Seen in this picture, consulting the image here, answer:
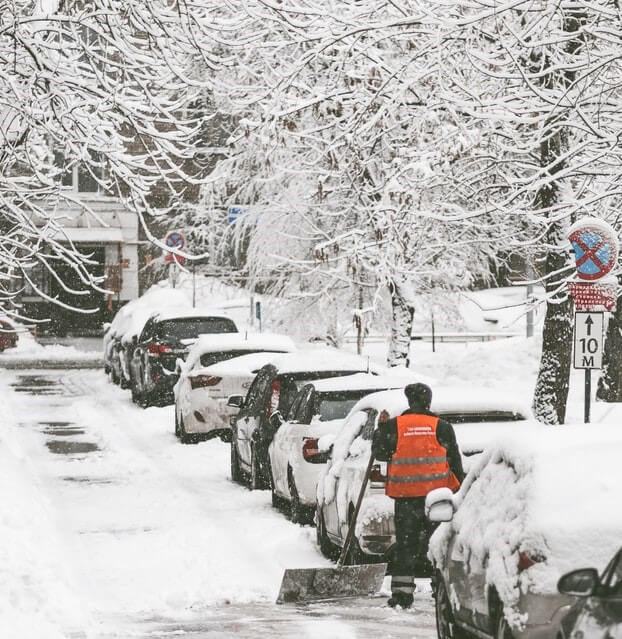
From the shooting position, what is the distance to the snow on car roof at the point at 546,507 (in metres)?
6.39

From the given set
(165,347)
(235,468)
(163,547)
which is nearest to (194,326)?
(165,347)

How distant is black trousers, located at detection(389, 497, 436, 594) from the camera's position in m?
9.91

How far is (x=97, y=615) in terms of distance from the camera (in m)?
9.88

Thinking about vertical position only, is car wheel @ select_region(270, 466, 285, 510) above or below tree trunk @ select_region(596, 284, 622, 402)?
below

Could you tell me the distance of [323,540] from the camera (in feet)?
41.2

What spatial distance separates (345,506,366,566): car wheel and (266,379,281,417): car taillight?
4543 millimetres

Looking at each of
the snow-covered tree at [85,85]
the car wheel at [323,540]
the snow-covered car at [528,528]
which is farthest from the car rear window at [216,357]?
the snow-covered car at [528,528]

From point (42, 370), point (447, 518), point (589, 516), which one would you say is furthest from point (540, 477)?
point (42, 370)

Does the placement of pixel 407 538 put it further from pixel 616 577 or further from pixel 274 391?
pixel 274 391

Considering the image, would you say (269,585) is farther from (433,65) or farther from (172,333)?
(172,333)

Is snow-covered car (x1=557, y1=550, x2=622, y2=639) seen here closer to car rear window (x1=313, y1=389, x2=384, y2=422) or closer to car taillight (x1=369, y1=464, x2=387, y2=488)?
car taillight (x1=369, y1=464, x2=387, y2=488)

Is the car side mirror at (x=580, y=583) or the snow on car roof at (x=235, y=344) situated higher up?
the car side mirror at (x=580, y=583)

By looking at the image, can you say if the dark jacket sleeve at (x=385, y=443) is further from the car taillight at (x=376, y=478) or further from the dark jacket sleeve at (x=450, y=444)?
the car taillight at (x=376, y=478)

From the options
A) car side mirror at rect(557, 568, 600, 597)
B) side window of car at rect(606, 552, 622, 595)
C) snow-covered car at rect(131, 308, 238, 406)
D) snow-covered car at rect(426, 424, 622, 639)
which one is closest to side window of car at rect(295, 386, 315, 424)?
snow-covered car at rect(426, 424, 622, 639)
